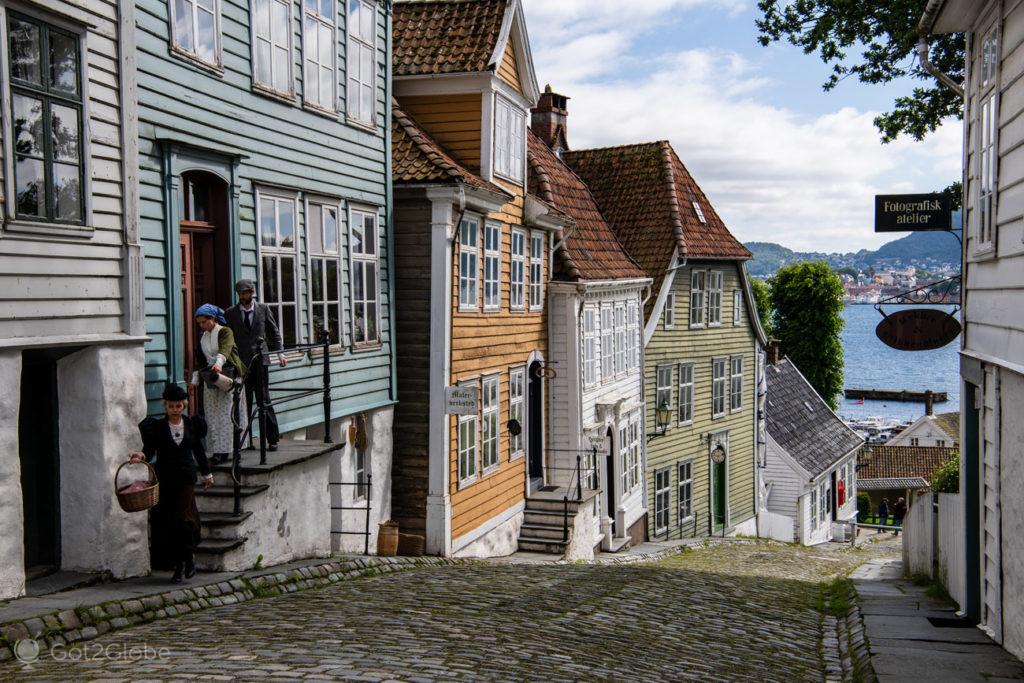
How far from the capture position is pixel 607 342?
24328 millimetres

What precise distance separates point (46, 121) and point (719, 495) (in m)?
25.8

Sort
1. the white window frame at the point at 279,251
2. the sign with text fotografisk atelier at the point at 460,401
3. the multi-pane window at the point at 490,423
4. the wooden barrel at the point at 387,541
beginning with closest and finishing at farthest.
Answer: the white window frame at the point at 279,251 < the wooden barrel at the point at 387,541 < the sign with text fotografisk atelier at the point at 460,401 < the multi-pane window at the point at 490,423

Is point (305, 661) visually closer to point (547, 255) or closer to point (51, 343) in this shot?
point (51, 343)

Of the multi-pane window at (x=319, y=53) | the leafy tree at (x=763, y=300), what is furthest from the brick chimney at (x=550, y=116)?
the leafy tree at (x=763, y=300)

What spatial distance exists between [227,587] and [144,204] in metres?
3.69

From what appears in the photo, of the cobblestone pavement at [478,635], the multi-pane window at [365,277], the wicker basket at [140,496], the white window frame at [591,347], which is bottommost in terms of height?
the cobblestone pavement at [478,635]

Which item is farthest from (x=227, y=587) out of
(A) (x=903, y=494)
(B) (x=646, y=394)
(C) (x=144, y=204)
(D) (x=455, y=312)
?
(A) (x=903, y=494)

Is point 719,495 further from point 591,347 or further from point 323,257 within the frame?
point 323,257

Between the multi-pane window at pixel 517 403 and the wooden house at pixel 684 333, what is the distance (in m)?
7.11

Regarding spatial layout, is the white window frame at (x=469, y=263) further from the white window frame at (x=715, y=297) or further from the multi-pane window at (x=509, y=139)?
the white window frame at (x=715, y=297)

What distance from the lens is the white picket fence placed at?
38.5ft

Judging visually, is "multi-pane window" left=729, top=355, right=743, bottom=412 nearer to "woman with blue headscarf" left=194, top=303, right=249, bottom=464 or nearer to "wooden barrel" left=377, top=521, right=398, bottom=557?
"wooden barrel" left=377, top=521, right=398, bottom=557

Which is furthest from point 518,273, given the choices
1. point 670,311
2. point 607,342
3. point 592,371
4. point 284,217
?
point 670,311

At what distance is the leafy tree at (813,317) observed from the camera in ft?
176
